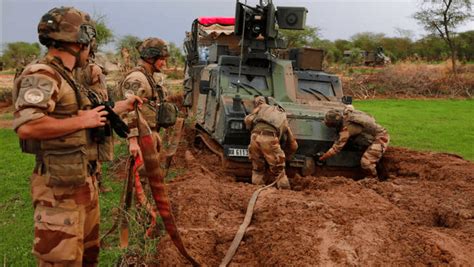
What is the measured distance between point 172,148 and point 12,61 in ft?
127

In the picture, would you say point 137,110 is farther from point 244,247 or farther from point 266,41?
point 266,41

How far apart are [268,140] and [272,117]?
0.30 metres

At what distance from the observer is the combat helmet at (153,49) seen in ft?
18.0

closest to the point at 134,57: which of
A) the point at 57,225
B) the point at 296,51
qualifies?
the point at 296,51

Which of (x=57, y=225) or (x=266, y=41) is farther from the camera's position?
(x=266, y=41)

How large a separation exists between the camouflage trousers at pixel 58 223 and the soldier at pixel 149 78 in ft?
6.62

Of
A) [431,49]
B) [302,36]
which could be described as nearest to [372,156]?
[302,36]

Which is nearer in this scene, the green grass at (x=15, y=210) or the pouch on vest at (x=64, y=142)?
the pouch on vest at (x=64, y=142)

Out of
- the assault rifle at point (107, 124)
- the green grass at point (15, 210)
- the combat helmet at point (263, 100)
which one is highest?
the assault rifle at point (107, 124)

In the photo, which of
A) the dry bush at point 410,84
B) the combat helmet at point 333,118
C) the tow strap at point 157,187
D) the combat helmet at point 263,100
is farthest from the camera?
the dry bush at point 410,84

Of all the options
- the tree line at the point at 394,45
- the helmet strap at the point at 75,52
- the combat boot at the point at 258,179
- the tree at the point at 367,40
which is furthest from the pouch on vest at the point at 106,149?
the tree at the point at 367,40

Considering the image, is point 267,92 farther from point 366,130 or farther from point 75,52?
point 75,52

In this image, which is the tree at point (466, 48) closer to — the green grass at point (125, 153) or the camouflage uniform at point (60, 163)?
the green grass at point (125, 153)

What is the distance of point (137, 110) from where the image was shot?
155 inches
